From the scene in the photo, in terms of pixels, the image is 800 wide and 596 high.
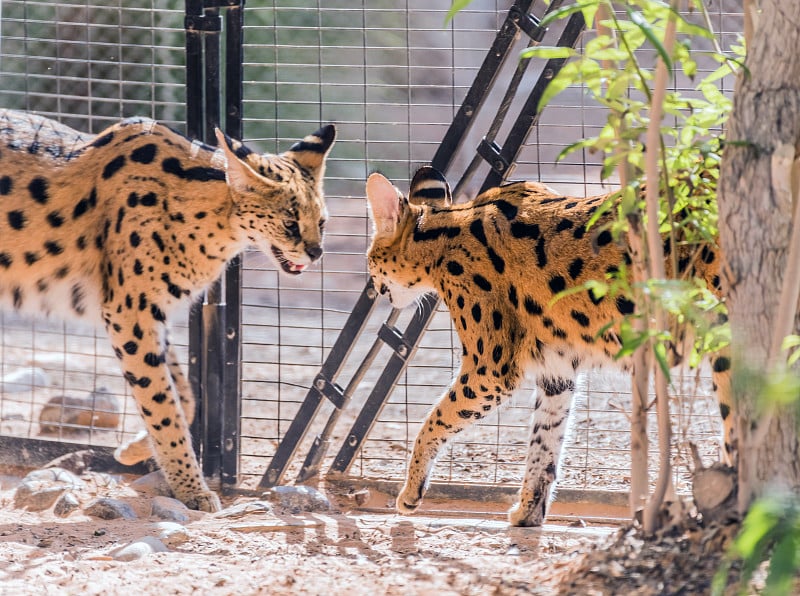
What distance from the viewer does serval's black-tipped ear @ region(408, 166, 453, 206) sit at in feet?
18.4

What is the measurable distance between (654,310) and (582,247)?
1.57 m

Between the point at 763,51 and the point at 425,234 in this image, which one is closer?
the point at 763,51

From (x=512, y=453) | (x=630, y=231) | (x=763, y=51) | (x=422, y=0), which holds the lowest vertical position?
(x=512, y=453)

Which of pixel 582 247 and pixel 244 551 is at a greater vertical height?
pixel 582 247


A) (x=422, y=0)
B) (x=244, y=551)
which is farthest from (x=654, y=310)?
(x=422, y=0)

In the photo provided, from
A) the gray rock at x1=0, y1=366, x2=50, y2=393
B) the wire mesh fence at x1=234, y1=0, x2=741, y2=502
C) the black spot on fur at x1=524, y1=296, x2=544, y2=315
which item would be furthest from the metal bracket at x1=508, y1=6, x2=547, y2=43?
the gray rock at x1=0, y1=366, x2=50, y2=393

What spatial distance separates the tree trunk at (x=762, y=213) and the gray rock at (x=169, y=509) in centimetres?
317

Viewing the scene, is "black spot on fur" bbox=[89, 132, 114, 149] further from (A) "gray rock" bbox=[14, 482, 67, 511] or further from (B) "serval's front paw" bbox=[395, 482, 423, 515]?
(B) "serval's front paw" bbox=[395, 482, 423, 515]

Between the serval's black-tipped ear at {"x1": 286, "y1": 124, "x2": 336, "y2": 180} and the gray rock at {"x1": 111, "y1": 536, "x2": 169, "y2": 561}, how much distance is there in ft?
7.34

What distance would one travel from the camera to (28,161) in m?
5.80

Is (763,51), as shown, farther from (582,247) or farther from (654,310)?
(582,247)

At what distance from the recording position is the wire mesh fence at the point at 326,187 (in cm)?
600

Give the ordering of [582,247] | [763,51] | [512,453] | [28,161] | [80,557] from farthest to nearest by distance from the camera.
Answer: [512,453], [28,161], [582,247], [80,557], [763,51]

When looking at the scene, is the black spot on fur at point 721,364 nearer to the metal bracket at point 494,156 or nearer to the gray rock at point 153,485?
the metal bracket at point 494,156
